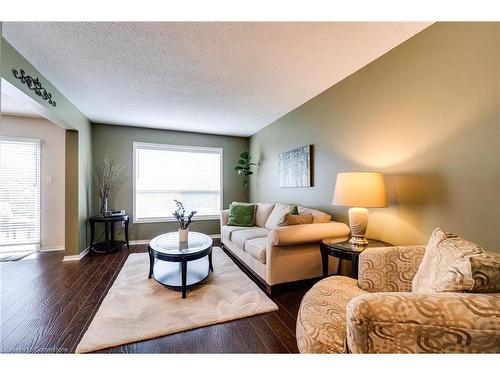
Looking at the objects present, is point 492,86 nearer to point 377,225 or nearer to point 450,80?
point 450,80

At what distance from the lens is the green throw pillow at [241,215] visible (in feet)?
11.4

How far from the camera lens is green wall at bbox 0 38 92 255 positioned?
194cm

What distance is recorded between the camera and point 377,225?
205 cm

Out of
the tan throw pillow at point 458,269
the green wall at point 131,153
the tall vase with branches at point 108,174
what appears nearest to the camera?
the tan throw pillow at point 458,269

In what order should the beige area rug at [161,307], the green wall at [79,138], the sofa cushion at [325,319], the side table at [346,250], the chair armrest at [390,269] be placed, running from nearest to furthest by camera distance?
the sofa cushion at [325,319] < the chair armrest at [390,269] < the beige area rug at [161,307] < the side table at [346,250] < the green wall at [79,138]

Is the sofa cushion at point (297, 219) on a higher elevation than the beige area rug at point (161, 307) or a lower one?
higher

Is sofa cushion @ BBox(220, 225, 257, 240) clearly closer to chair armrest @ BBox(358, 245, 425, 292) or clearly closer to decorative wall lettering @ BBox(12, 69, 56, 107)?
chair armrest @ BBox(358, 245, 425, 292)

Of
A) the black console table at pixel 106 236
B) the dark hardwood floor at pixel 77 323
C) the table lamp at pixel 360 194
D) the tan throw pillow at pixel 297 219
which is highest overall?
the table lamp at pixel 360 194

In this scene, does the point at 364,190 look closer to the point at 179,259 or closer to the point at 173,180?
the point at 179,259

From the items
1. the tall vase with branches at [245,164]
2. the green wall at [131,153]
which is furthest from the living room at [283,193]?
the tall vase with branches at [245,164]

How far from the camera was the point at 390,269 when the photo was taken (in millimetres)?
1295

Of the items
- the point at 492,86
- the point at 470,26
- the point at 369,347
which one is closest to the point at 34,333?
the point at 369,347

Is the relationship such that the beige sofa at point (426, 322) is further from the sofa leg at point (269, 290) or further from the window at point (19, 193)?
the window at point (19, 193)
